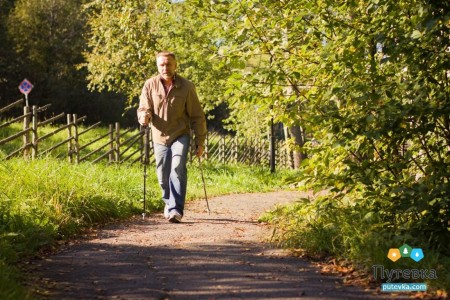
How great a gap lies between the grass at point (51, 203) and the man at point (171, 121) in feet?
3.24

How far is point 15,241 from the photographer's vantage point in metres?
5.71

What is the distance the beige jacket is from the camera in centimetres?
782

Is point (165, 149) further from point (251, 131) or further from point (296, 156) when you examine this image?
point (251, 131)

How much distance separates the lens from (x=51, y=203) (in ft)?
22.7

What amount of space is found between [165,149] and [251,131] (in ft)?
62.7

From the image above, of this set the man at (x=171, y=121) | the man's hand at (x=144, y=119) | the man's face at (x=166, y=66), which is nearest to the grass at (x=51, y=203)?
the man at (x=171, y=121)

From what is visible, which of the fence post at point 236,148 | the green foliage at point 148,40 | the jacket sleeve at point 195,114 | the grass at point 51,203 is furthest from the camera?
the fence post at point 236,148

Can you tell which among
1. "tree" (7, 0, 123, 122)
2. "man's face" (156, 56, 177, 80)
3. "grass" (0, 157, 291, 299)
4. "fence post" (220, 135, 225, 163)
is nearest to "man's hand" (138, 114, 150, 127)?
"man's face" (156, 56, 177, 80)

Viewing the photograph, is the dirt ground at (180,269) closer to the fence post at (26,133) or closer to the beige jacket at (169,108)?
the beige jacket at (169,108)

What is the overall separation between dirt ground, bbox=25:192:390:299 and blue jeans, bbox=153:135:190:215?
0.51 meters

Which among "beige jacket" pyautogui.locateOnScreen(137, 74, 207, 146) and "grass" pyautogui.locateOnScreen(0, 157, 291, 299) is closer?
"grass" pyautogui.locateOnScreen(0, 157, 291, 299)

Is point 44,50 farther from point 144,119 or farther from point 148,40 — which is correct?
point 144,119

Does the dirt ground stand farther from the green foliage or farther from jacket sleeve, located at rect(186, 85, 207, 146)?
the green foliage

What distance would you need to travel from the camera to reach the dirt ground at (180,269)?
4.28 meters
